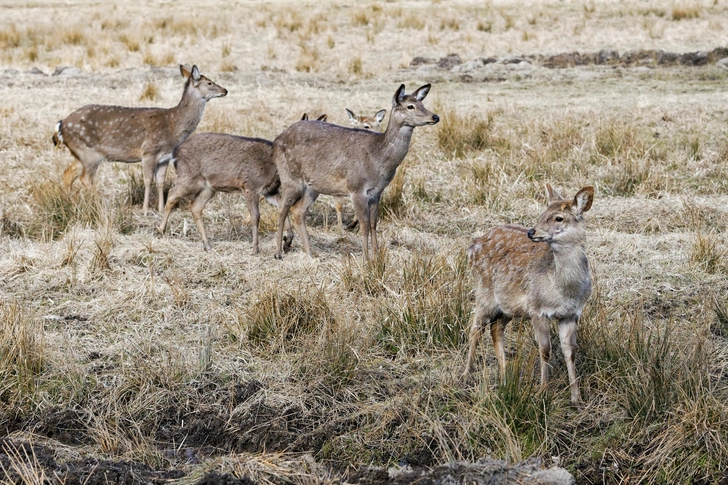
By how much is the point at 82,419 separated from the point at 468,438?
256 centimetres

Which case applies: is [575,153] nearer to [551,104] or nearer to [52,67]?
[551,104]

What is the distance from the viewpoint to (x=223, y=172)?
32.1ft

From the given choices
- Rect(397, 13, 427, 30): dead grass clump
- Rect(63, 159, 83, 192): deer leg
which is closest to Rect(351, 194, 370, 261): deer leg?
Rect(63, 159, 83, 192): deer leg

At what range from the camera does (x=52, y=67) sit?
21.3 m

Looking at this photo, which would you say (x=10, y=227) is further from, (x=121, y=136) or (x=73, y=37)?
(x=73, y=37)

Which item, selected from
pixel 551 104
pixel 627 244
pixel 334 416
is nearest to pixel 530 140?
pixel 551 104

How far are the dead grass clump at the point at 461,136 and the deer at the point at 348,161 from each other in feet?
11.7

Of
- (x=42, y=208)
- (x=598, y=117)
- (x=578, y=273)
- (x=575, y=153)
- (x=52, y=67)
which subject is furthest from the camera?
(x=52, y=67)

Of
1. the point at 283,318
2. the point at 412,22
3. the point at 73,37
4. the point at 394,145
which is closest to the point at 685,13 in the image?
the point at 412,22

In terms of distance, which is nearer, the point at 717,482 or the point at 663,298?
the point at 717,482

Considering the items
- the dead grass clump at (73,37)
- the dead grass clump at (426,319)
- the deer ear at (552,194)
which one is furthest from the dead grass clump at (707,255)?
the dead grass clump at (73,37)

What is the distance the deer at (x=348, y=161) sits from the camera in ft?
30.4

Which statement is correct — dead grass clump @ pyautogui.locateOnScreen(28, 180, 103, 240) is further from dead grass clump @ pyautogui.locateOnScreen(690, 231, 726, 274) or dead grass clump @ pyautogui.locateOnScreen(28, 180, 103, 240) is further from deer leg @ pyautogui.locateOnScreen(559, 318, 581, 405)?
dead grass clump @ pyautogui.locateOnScreen(690, 231, 726, 274)

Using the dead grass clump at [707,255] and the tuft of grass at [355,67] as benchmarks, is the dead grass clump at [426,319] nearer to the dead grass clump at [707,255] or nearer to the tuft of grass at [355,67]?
the dead grass clump at [707,255]
